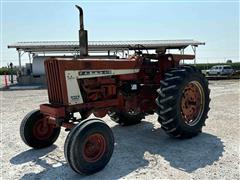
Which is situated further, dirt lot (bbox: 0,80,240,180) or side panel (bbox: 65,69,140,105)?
side panel (bbox: 65,69,140,105)

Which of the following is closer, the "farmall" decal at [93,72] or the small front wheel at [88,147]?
the small front wheel at [88,147]

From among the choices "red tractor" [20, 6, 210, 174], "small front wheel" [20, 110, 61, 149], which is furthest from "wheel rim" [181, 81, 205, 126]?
"small front wheel" [20, 110, 61, 149]

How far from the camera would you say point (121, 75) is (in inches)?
235

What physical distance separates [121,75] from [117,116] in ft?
5.77

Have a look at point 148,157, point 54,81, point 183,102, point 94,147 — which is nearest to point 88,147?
point 94,147

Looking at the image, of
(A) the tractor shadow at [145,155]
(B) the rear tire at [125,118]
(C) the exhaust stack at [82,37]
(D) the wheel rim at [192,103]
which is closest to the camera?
(A) the tractor shadow at [145,155]

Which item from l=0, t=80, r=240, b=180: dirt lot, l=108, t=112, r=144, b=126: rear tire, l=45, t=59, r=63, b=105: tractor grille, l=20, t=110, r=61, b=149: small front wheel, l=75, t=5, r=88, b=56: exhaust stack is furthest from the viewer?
l=108, t=112, r=144, b=126: rear tire

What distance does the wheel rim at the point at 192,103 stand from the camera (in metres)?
6.25

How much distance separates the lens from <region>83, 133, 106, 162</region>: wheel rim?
4495mm

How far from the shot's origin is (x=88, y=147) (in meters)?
4.54

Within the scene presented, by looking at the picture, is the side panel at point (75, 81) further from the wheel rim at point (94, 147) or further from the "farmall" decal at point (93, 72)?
the wheel rim at point (94, 147)

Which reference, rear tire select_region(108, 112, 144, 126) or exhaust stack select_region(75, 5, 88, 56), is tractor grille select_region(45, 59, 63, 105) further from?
rear tire select_region(108, 112, 144, 126)

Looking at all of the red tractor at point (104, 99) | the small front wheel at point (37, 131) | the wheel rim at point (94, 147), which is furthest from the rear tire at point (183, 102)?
the small front wheel at point (37, 131)

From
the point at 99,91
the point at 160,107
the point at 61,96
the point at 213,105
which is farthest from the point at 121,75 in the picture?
the point at 213,105
